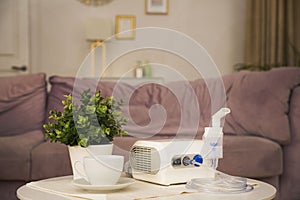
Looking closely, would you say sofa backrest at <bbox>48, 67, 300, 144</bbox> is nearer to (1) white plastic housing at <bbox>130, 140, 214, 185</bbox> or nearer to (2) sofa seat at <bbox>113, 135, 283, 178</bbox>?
(2) sofa seat at <bbox>113, 135, 283, 178</bbox>

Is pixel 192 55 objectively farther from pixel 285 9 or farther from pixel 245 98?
pixel 285 9

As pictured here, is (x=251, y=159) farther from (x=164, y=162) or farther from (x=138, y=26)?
(x=138, y=26)

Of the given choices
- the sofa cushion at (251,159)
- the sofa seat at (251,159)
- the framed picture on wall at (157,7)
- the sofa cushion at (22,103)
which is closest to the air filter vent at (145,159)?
the sofa seat at (251,159)

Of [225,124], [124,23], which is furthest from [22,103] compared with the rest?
[124,23]

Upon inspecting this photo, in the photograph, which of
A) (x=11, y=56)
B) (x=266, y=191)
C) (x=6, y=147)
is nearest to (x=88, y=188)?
(x=266, y=191)

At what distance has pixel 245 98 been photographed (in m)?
3.42

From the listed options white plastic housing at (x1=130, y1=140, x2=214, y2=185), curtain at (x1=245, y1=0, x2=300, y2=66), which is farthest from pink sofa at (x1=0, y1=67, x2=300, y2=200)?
curtain at (x1=245, y1=0, x2=300, y2=66)

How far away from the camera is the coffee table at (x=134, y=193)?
1.66 metres

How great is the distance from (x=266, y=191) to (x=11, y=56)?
396cm

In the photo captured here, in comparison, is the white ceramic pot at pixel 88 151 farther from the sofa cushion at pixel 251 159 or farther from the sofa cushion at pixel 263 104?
the sofa cushion at pixel 263 104

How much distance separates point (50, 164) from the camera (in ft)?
9.75

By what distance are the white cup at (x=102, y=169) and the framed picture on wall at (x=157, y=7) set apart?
3.95 metres

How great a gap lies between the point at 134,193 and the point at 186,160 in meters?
0.28

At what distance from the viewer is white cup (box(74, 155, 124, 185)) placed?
5.60 feet
